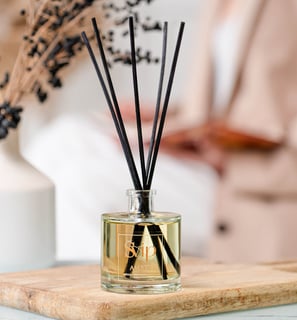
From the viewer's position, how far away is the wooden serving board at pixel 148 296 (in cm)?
80

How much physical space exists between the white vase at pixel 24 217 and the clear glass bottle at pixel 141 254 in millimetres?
264

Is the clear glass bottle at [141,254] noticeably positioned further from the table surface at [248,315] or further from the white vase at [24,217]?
the white vase at [24,217]

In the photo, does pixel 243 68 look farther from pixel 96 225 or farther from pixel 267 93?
pixel 96 225

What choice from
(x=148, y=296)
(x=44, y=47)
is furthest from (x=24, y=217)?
(x=148, y=296)

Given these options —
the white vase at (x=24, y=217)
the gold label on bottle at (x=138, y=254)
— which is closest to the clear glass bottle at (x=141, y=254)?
the gold label on bottle at (x=138, y=254)

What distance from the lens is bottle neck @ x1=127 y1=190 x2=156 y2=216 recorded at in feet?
2.91

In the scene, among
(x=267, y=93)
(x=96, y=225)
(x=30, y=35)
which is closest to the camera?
(x=30, y=35)

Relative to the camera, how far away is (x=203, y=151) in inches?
85.4

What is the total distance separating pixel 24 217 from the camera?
1.12 meters

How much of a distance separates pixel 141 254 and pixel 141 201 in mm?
56

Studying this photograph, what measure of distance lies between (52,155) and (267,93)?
0.55m

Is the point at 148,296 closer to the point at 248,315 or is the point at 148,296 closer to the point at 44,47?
the point at 248,315

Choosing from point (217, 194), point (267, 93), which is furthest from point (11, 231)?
point (267, 93)

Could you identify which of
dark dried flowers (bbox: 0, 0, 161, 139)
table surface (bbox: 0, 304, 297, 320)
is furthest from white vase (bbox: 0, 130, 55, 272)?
table surface (bbox: 0, 304, 297, 320)
